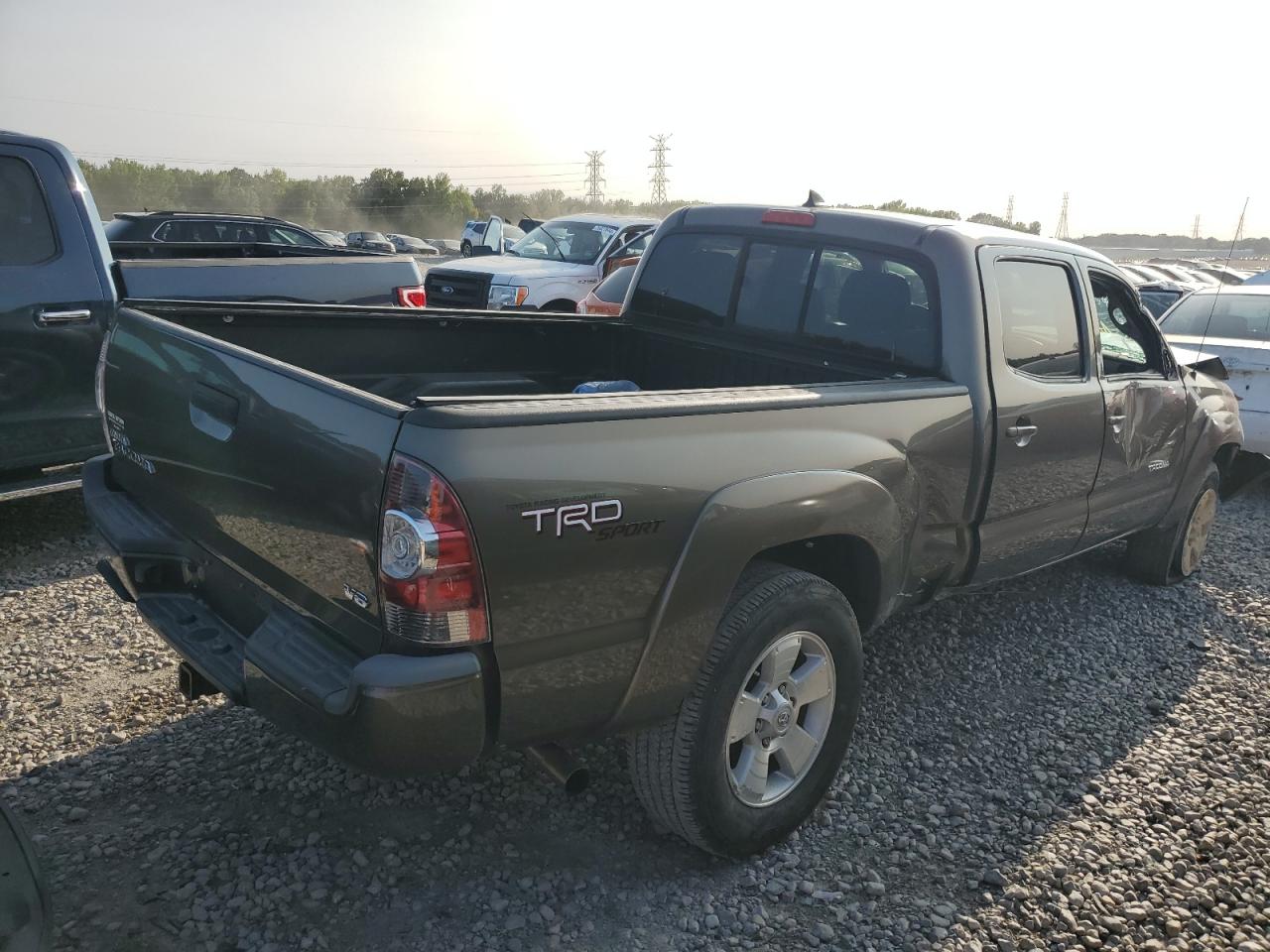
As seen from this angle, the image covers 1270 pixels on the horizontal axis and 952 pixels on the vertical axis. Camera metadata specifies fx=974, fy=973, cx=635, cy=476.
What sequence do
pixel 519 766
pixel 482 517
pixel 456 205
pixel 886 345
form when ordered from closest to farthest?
pixel 482 517 < pixel 519 766 < pixel 886 345 < pixel 456 205

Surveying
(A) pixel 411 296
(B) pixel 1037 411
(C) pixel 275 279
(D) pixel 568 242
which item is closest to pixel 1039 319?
(B) pixel 1037 411

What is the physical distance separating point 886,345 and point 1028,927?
2.02 metres

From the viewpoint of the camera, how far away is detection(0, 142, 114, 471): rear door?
15.8ft

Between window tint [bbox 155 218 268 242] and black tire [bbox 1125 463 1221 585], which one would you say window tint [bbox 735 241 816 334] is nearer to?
black tire [bbox 1125 463 1221 585]

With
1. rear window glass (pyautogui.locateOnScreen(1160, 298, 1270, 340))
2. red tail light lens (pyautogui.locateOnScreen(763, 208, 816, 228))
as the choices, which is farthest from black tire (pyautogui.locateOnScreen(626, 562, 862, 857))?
rear window glass (pyautogui.locateOnScreen(1160, 298, 1270, 340))

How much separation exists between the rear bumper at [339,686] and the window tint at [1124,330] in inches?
143

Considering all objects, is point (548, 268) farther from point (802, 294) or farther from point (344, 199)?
point (344, 199)

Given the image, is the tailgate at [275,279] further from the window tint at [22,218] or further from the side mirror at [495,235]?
the side mirror at [495,235]

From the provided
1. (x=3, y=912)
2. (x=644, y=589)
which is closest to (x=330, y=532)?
(x=644, y=589)

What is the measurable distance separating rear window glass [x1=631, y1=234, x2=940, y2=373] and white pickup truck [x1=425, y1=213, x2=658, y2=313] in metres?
→ 6.60

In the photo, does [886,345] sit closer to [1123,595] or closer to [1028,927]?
[1028,927]

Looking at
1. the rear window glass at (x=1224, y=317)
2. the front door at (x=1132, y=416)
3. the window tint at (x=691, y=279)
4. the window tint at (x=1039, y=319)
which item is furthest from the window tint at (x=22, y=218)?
the rear window glass at (x=1224, y=317)

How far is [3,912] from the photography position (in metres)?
1.99

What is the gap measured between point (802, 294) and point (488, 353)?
4.65 feet
